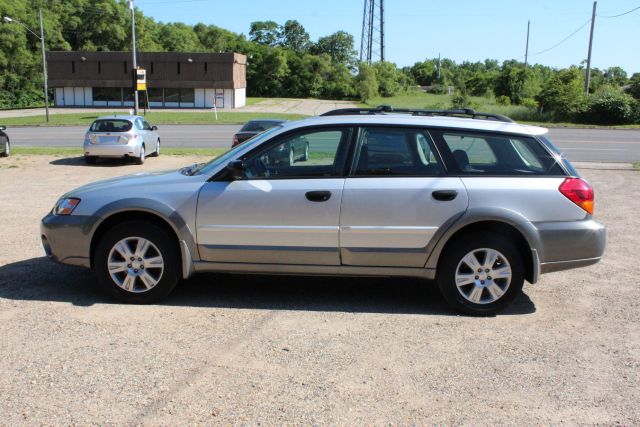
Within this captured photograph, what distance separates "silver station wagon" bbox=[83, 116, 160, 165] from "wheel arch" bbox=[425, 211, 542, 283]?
14.0 m

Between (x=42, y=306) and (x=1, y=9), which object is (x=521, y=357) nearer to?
(x=42, y=306)

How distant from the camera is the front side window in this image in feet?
18.4

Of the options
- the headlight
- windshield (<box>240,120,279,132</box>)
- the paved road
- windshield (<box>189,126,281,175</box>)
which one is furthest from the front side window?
the paved road

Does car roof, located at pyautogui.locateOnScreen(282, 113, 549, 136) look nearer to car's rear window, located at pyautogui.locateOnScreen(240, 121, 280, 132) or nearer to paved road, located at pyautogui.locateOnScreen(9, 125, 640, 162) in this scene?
car's rear window, located at pyautogui.locateOnScreen(240, 121, 280, 132)

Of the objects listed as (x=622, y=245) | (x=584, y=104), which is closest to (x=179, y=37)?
(x=584, y=104)

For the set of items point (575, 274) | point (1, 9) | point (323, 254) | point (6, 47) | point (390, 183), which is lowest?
point (575, 274)

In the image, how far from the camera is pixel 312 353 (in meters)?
4.60

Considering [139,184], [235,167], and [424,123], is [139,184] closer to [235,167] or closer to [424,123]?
[235,167]

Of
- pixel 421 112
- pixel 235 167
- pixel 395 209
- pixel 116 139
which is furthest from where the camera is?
pixel 116 139

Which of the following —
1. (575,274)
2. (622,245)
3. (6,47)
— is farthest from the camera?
(6,47)

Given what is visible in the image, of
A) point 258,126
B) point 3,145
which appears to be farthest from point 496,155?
point 3,145

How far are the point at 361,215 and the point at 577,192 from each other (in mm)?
1848

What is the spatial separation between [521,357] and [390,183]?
176 cm

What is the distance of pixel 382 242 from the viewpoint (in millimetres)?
5426
